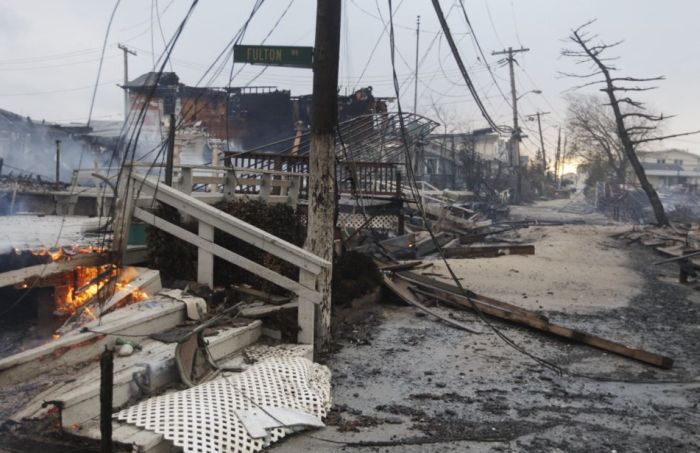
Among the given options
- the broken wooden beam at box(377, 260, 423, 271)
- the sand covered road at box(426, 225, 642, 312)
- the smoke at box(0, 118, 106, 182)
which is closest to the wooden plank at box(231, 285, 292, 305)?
the broken wooden beam at box(377, 260, 423, 271)

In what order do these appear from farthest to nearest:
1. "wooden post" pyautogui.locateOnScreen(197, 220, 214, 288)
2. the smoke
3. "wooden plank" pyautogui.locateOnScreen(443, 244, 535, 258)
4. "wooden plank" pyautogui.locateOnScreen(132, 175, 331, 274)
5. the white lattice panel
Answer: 1. the smoke
2. "wooden plank" pyautogui.locateOnScreen(443, 244, 535, 258)
3. "wooden post" pyautogui.locateOnScreen(197, 220, 214, 288)
4. "wooden plank" pyautogui.locateOnScreen(132, 175, 331, 274)
5. the white lattice panel

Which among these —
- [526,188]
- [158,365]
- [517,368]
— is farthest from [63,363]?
[526,188]

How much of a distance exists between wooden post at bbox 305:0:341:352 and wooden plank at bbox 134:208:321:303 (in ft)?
1.25

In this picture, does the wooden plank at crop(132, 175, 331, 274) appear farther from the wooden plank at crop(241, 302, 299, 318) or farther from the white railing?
the wooden plank at crop(241, 302, 299, 318)

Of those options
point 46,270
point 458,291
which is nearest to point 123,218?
point 46,270

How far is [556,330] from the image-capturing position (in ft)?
25.5

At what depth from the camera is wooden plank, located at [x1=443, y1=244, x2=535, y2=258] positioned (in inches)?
621

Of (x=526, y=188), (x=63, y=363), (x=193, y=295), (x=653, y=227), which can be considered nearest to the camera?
(x=63, y=363)

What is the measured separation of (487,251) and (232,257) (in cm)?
→ 1102

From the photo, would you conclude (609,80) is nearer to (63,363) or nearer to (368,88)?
(368,88)

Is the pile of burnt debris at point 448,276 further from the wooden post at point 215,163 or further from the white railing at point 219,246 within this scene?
the wooden post at point 215,163

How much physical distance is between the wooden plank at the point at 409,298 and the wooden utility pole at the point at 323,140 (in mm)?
2547

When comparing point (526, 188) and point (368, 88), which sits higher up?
point (368, 88)

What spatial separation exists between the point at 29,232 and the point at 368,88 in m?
15.8
